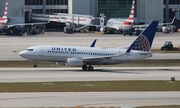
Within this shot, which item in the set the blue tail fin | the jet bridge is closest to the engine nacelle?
the blue tail fin

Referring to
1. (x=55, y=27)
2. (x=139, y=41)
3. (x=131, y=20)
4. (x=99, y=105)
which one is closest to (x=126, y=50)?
(x=139, y=41)

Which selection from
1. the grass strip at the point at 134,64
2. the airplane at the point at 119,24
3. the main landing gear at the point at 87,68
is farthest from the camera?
the airplane at the point at 119,24

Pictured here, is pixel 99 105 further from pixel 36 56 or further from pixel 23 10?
pixel 23 10

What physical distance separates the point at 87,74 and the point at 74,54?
577cm

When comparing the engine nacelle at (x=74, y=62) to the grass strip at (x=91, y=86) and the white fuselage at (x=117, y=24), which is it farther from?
the white fuselage at (x=117, y=24)

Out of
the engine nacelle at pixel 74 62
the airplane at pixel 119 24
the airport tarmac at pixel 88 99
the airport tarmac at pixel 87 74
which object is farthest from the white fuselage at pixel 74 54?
the airplane at pixel 119 24

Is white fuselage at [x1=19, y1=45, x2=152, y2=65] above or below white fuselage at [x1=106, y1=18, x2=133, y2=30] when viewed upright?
below

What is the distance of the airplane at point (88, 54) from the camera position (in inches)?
2650

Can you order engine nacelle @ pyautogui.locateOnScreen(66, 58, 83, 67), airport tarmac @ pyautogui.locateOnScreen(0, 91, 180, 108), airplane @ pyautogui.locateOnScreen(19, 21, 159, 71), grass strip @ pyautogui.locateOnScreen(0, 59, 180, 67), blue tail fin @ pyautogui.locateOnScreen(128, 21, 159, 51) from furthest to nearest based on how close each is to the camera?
grass strip @ pyautogui.locateOnScreen(0, 59, 180, 67) → blue tail fin @ pyautogui.locateOnScreen(128, 21, 159, 51) → airplane @ pyautogui.locateOnScreen(19, 21, 159, 71) → engine nacelle @ pyautogui.locateOnScreen(66, 58, 83, 67) → airport tarmac @ pyautogui.locateOnScreen(0, 91, 180, 108)

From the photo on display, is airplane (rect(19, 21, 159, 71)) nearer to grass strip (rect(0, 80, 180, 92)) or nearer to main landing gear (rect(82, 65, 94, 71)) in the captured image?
main landing gear (rect(82, 65, 94, 71))

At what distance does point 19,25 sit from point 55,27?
23.8 metres

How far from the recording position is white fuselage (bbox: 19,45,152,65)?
67.4 meters

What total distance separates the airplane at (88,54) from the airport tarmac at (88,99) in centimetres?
2020

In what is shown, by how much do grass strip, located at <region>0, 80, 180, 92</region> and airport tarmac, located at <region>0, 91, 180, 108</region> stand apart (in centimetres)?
254
